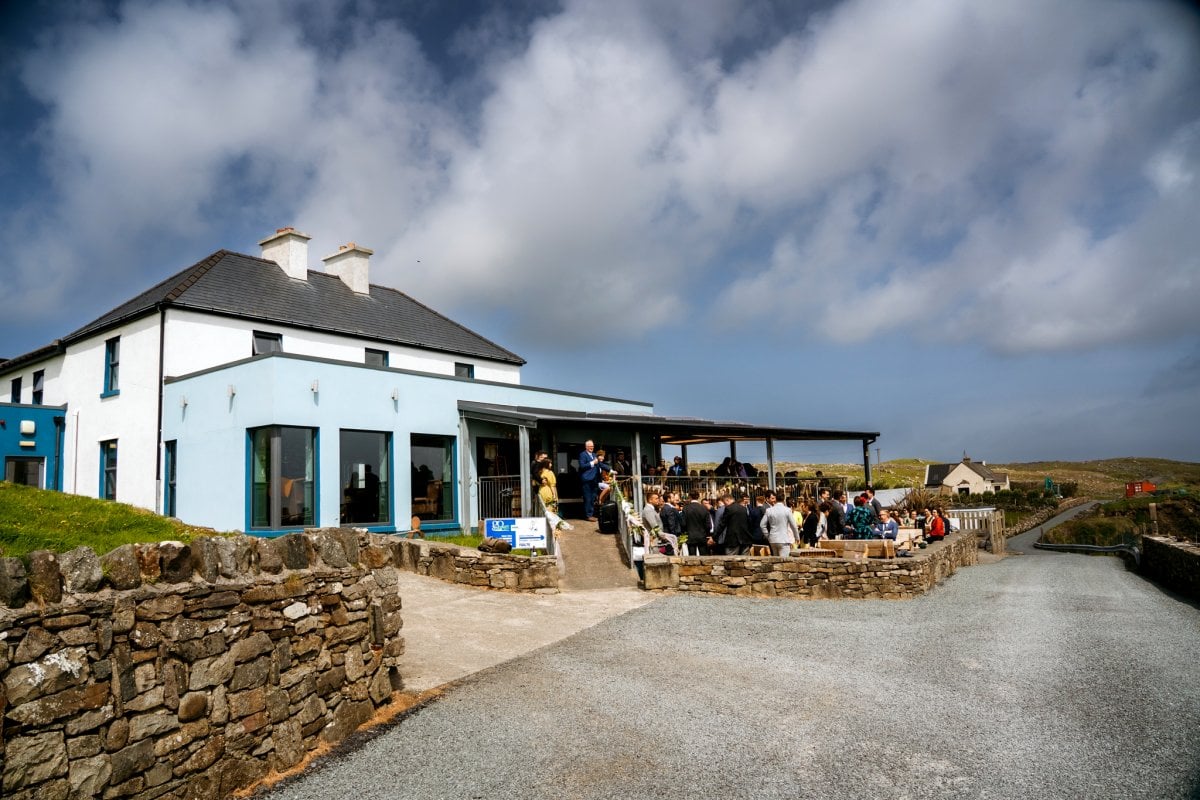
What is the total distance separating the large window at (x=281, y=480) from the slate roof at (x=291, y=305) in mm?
4853

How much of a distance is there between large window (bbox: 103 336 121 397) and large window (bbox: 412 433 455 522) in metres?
7.76

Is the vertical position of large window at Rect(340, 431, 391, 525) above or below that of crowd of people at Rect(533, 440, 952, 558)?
above

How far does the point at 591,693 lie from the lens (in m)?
7.45

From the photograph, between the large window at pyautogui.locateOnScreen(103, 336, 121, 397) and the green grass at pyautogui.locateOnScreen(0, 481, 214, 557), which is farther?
the large window at pyautogui.locateOnScreen(103, 336, 121, 397)

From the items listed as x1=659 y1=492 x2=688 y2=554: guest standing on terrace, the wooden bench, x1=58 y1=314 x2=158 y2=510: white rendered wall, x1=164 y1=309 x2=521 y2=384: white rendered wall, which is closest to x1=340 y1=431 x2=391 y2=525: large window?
x1=164 y1=309 x2=521 y2=384: white rendered wall

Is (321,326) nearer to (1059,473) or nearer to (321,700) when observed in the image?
(321,700)

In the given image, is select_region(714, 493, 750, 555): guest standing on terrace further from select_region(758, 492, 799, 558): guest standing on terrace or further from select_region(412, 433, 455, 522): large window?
select_region(412, 433, 455, 522): large window

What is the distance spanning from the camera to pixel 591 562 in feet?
48.6

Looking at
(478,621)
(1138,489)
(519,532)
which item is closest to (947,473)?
(1138,489)

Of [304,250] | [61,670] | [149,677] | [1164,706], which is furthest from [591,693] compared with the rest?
[304,250]

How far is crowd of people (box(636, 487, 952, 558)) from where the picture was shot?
14812mm

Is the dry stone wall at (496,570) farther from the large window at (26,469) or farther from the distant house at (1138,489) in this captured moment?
the distant house at (1138,489)

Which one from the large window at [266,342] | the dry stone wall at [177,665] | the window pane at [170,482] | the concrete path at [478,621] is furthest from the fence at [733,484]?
the dry stone wall at [177,665]

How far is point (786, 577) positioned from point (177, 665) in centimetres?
1067
